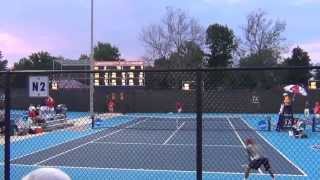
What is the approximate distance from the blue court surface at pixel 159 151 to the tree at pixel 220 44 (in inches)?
1862

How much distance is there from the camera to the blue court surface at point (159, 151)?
14836 millimetres

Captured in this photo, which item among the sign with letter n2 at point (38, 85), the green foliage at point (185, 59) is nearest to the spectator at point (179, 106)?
the sign with letter n2 at point (38, 85)

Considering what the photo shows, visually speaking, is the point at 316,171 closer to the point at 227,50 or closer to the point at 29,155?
the point at 29,155

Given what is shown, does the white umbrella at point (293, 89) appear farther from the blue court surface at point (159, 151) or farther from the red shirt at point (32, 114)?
the red shirt at point (32, 114)

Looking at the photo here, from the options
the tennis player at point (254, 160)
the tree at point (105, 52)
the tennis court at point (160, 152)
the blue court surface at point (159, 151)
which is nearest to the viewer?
the tennis player at point (254, 160)

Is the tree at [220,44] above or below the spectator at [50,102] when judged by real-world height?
above

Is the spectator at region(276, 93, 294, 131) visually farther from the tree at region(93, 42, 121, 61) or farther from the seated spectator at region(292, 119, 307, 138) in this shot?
the tree at region(93, 42, 121, 61)

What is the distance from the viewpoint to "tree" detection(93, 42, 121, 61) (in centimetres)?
11462

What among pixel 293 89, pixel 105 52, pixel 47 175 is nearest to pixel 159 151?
pixel 293 89

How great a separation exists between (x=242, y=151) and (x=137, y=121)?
10.3 meters

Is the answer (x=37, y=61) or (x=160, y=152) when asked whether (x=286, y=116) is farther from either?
(x=37, y=61)

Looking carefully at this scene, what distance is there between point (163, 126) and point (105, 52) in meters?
97.0

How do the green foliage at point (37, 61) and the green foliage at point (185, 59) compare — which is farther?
the green foliage at point (37, 61)

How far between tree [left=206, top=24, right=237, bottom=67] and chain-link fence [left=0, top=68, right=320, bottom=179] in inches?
1756
